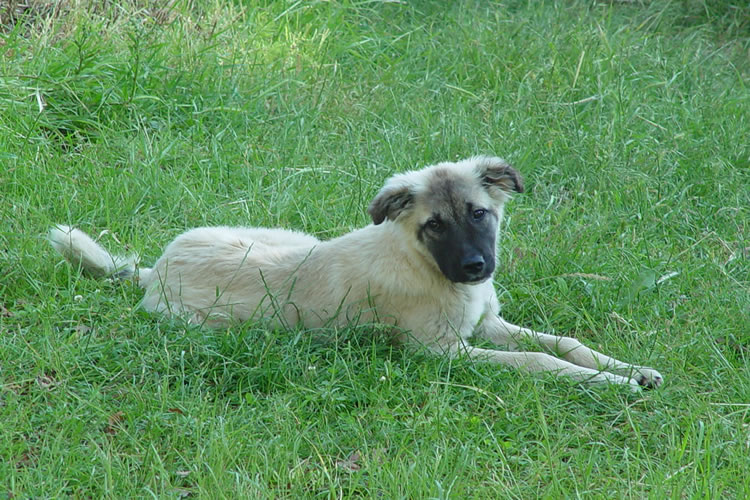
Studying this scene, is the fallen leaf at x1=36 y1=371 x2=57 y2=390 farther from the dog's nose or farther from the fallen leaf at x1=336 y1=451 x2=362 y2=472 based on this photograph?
the dog's nose

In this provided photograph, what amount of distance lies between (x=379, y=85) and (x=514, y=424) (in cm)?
389

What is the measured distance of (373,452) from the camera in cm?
348

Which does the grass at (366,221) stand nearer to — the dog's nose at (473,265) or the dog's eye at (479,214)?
the dog's nose at (473,265)

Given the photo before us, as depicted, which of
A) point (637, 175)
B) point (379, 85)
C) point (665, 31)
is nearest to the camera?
point (637, 175)

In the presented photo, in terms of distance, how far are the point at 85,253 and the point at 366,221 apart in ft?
5.41

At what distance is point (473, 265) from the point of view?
414cm

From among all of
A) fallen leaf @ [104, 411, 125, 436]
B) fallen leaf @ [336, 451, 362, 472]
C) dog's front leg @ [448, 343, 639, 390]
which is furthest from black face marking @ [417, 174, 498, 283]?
fallen leaf @ [104, 411, 125, 436]

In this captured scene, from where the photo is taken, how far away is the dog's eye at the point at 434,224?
4293mm

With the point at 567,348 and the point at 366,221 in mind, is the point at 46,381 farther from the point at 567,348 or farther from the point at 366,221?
the point at 567,348

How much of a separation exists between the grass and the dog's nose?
0.42m

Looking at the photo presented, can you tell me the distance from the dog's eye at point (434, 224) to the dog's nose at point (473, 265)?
24cm

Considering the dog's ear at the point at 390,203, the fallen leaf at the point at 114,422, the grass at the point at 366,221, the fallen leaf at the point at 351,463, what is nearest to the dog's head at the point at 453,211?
the dog's ear at the point at 390,203

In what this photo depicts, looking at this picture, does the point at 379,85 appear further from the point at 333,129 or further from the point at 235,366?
the point at 235,366

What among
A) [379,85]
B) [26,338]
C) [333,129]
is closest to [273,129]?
[333,129]
